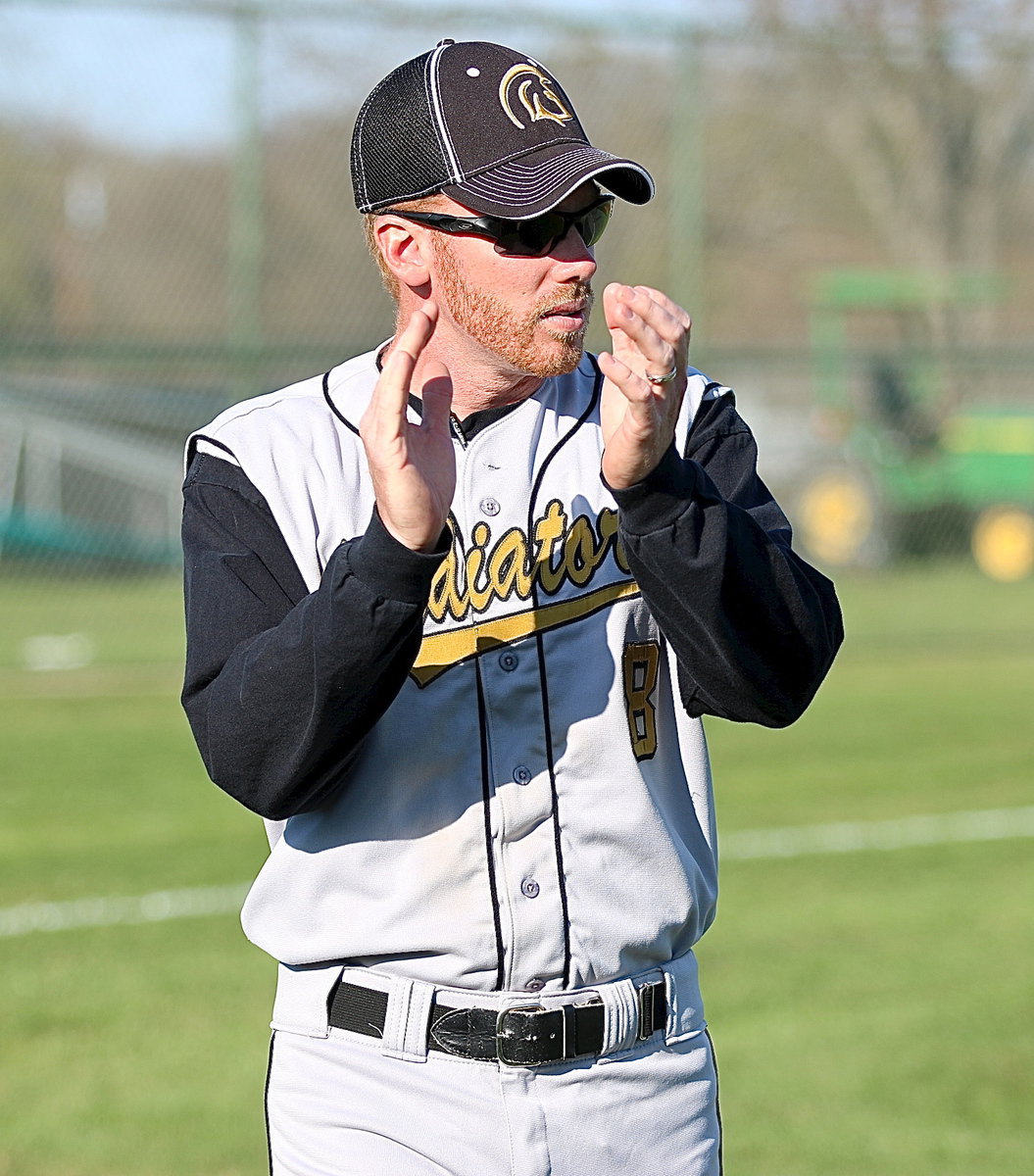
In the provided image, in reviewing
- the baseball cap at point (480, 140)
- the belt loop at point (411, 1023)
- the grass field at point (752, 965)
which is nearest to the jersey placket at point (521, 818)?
Answer: the belt loop at point (411, 1023)

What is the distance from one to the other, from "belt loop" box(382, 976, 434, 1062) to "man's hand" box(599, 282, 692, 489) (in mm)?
739

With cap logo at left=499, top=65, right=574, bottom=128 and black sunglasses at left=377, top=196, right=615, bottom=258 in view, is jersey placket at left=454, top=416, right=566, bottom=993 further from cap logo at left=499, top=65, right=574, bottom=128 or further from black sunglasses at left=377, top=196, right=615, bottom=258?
cap logo at left=499, top=65, right=574, bottom=128

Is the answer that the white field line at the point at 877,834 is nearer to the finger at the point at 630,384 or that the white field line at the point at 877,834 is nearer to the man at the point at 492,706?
the man at the point at 492,706

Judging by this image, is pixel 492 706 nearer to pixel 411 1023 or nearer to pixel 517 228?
pixel 411 1023

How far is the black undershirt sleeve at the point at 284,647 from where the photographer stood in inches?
85.0

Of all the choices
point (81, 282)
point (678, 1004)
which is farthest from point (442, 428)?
point (81, 282)

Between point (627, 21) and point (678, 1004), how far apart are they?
502 inches

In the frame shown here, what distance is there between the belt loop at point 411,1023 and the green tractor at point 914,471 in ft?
47.1

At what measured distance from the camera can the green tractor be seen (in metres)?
16.8

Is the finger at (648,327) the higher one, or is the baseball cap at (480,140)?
the baseball cap at (480,140)

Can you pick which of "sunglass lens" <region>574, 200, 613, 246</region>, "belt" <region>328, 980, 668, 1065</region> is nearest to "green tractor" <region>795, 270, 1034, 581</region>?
"sunglass lens" <region>574, 200, 613, 246</region>

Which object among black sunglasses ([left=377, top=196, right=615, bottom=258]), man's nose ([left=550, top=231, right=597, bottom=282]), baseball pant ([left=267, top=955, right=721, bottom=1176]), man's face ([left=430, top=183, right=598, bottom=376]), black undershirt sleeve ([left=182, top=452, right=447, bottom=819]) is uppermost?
black sunglasses ([left=377, top=196, right=615, bottom=258])

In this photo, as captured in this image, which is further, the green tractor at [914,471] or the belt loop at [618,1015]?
the green tractor at [914,471]

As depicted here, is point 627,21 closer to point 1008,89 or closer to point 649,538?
point 1008,89
